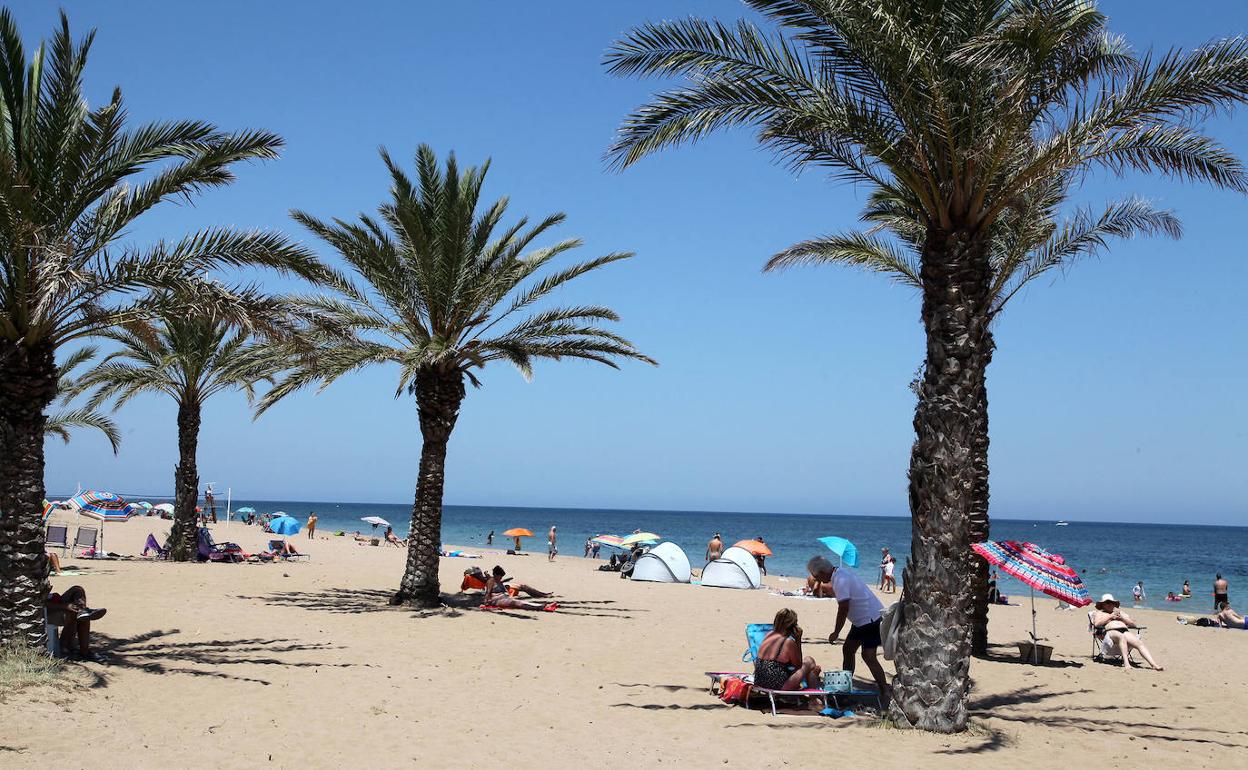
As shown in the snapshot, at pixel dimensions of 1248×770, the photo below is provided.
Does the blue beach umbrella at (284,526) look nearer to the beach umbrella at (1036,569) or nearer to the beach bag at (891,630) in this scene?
the beach umbrella at (1036,569)

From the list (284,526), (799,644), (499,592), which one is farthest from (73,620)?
(284,526)

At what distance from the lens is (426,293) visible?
15562mm

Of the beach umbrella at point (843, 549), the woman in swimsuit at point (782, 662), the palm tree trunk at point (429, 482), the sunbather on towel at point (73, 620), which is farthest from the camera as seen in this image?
the palm tree trunk at point (429, 482)

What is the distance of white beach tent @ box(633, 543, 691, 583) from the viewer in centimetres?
2473

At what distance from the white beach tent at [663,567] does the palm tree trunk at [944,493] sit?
1674 cm

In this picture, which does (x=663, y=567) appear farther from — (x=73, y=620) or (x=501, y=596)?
(x=73, y=620)

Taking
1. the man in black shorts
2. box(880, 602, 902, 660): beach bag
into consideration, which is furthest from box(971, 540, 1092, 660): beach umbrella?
box(880, 602, 902, 660): beach bag

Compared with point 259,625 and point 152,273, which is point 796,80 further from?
point 259,625

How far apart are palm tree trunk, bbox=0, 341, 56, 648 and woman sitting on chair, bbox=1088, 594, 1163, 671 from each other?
45.0 feet

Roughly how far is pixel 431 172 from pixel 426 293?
2.06 meters

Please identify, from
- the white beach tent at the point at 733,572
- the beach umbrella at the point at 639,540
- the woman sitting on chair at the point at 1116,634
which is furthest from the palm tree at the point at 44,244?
the beach umbrella at the point at 639,540

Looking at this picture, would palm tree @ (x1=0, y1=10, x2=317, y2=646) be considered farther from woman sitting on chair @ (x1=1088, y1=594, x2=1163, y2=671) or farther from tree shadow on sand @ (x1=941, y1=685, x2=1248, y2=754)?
woman sitting on chair @ (x1=1088, y1=594, x2=1163, y2=671)

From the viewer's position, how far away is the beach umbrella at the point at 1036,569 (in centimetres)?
1045

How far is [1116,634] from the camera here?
13.3 metres
